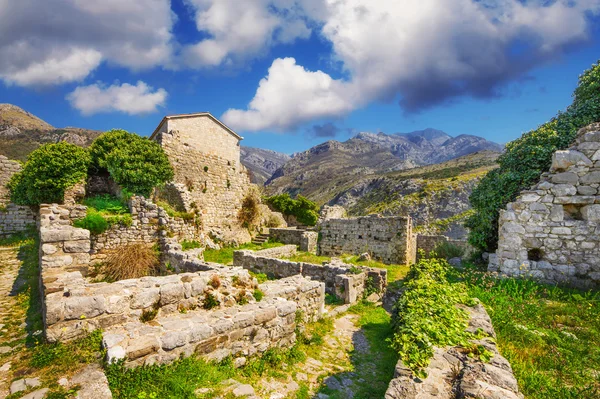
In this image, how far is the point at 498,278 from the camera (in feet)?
25.7

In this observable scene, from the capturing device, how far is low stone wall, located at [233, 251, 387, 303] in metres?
8.66

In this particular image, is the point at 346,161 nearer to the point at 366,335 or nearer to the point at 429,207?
the point at 429,207

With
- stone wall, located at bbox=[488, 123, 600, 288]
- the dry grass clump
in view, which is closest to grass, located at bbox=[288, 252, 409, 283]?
stone wall, located at bbox=[488, 123, 600, 288]

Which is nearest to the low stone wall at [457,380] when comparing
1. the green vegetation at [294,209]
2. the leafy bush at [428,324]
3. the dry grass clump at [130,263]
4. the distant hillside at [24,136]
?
the leafy bush at [428,324]

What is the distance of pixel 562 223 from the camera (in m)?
7.40

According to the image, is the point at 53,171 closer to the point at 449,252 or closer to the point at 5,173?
the point at 5,173

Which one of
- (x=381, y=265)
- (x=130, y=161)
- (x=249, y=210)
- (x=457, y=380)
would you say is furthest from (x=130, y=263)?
(x=249, y=210)

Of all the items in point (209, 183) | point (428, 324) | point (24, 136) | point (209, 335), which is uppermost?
point (24, 136)

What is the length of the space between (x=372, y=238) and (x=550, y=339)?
1093 cm

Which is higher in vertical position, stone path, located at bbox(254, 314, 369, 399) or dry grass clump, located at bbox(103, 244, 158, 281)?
dry grass clump, located at bbox(103, 244, 158, 281)

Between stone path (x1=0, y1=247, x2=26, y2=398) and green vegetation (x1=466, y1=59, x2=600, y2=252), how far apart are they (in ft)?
37.6

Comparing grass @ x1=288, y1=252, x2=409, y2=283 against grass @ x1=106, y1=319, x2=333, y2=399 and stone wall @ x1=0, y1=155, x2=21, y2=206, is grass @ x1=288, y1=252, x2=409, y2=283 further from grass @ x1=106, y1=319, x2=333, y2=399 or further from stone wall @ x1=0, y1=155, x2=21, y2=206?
stone wall @ x1=0, y1=155, x2=21, y2=206

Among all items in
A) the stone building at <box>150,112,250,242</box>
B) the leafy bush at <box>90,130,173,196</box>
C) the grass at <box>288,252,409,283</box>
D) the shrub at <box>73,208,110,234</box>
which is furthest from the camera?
the stone building at <box>150,112,250,242</box>

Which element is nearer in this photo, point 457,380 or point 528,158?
point 457,380
